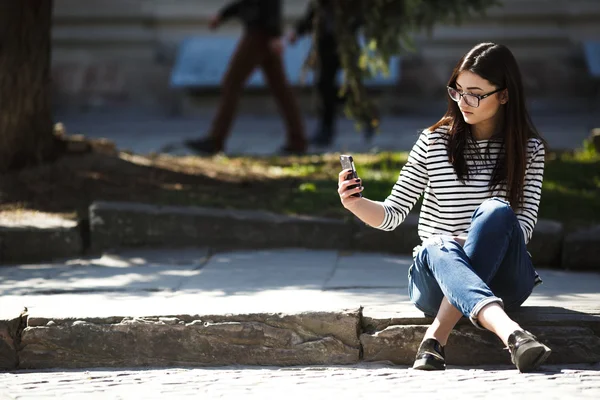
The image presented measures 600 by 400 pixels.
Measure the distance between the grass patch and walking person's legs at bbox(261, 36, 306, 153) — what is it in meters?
1.59

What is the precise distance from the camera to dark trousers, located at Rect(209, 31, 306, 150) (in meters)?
9.73

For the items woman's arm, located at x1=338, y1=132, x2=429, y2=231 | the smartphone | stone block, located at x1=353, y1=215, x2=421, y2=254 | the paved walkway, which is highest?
the smartphone

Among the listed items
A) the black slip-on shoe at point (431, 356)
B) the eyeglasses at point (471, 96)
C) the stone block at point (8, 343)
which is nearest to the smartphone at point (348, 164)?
the eyeglasses at point (471, 96)

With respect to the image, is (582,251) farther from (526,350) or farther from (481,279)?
(526,350)

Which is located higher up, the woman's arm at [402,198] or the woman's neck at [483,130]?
the woman's neck at [483,130]

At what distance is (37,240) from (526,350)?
3.14 meters

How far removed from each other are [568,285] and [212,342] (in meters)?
1.91

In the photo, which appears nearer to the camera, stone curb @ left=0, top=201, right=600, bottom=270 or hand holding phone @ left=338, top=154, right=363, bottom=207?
hand holding phone @ left=338, top=154, right=363, bottom=207

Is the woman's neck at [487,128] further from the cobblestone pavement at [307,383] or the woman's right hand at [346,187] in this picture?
the cobblestone pavement at [307,383]

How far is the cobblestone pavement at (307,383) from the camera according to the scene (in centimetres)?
378

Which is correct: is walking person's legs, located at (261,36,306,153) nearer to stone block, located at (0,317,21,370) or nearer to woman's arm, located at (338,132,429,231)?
woman's arm, located at (338,132,429,231)

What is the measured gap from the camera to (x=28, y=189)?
21.6 feet

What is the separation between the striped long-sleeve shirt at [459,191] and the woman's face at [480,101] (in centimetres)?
13

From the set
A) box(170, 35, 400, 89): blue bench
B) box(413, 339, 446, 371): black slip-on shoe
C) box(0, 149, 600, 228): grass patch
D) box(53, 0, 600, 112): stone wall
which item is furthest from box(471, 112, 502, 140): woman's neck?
box(53, 0, 600, 112): stone wall
